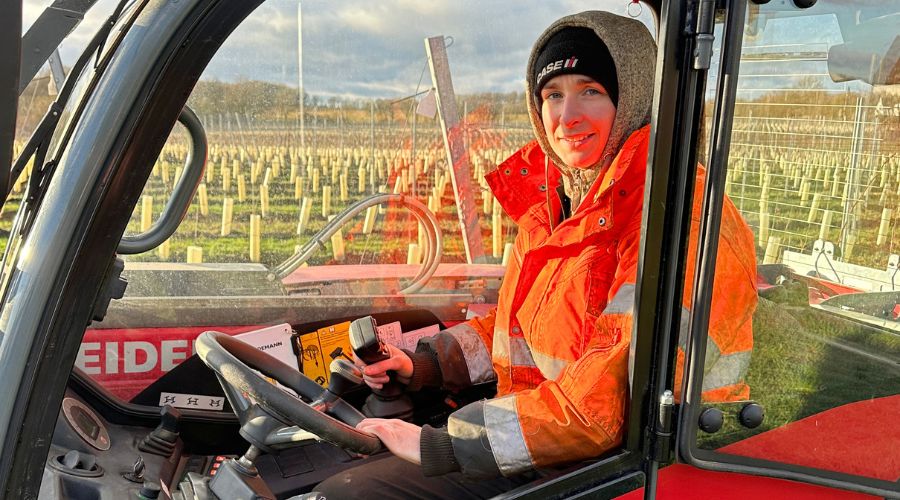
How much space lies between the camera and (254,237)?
2988 millimetres

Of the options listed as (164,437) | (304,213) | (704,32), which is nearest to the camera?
(704,32)

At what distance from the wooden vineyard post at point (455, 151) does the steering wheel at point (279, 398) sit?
1578 millimetres

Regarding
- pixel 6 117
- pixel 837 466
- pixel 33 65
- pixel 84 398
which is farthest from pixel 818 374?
pixel 84 398

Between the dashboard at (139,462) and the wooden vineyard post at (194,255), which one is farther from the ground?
the wooden vineyard post at (194,255)

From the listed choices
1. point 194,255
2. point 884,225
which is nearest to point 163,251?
point 194,255

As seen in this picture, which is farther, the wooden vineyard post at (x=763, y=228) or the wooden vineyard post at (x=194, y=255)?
the wooden vineyard post at (x=194, y=255)

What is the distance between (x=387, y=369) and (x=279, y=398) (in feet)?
2.64

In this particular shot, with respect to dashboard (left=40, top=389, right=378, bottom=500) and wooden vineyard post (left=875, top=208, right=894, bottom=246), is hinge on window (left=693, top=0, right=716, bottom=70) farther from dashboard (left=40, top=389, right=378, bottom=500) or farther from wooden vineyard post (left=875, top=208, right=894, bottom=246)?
dashboard (left=40, top=389, right=378, bottom=500)

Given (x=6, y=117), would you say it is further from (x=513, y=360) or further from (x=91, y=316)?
(x=513, y=360)

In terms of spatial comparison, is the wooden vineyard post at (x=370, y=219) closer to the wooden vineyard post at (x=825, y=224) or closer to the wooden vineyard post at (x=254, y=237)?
the wooden vineyard post at (x=254, y=237)

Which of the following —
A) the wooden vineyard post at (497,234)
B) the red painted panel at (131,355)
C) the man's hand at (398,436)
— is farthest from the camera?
the wooden vineyard post at (497,234)

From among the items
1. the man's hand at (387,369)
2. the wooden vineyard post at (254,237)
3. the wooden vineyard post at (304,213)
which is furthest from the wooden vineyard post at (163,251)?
the man's hand at (387,369)

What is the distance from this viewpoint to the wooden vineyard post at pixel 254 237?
298cm

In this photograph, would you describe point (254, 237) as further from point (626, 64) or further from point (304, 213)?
point (626, 64)
